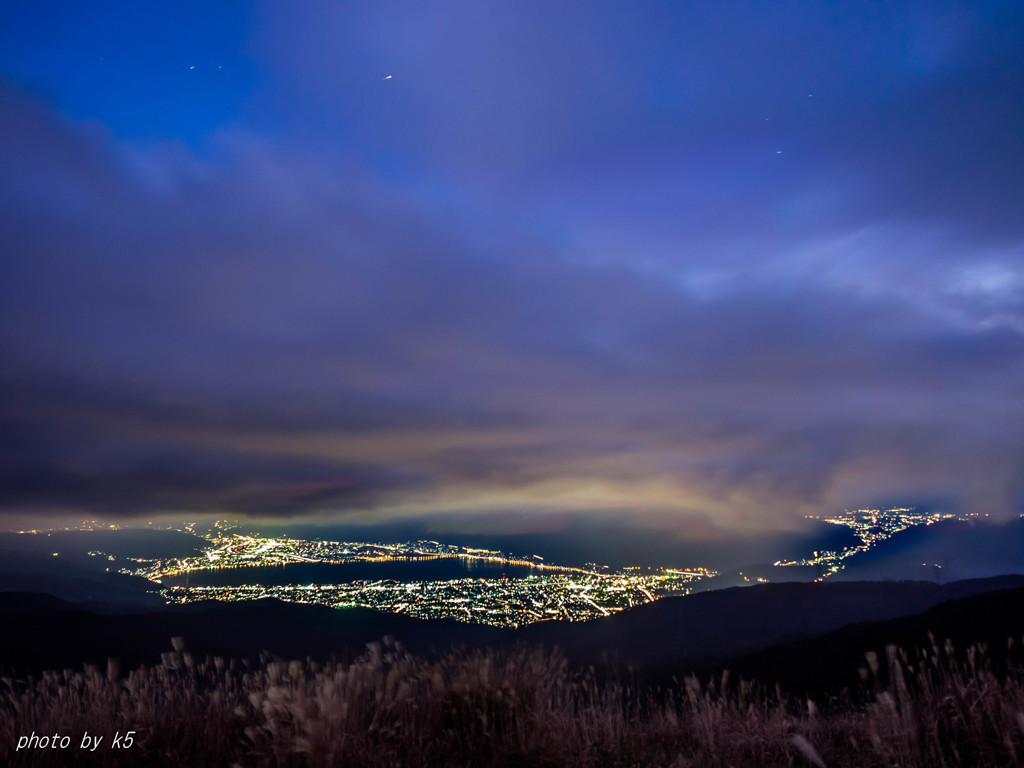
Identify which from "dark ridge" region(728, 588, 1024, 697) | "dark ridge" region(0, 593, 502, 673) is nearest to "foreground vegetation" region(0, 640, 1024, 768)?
"dark ridge" region(728, 588, 1024, 697)

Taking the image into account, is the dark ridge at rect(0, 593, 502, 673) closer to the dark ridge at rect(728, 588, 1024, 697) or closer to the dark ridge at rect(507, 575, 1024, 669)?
the dark ridge at rect(507, 575, 1024, 669)

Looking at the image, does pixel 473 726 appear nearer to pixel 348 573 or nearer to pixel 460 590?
pixel 460 590

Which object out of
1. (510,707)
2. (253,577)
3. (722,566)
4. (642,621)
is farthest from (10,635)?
(722,566)

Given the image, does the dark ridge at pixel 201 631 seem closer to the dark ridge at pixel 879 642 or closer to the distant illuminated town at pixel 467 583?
the distant illuminated town at pixel 467 583

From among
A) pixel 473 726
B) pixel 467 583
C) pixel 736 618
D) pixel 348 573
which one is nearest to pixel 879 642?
pixel 736 618

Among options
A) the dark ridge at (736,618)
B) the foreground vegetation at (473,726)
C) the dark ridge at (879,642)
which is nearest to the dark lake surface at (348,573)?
the dark ridge at (736,618)

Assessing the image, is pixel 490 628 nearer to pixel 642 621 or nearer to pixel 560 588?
pixel 560 588
